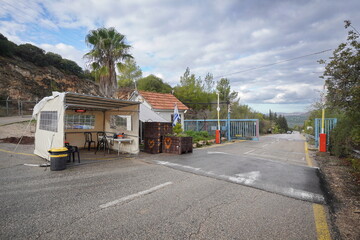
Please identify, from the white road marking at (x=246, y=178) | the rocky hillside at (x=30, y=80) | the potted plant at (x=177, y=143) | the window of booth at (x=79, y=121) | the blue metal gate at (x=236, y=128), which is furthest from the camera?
the rocky hillside at (x=30, y=80)

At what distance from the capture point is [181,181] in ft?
18.1

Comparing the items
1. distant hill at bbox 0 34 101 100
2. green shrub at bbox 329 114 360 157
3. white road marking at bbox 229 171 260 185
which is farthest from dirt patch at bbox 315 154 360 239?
distant hill at bbox 0 34 101 100

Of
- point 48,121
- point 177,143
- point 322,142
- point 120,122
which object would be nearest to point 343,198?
point 177,143

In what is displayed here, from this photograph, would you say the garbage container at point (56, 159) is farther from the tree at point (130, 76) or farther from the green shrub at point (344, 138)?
the tree at point (130, 76)

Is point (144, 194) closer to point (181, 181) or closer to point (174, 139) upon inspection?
point (181, 181)

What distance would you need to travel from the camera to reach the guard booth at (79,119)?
7.44m

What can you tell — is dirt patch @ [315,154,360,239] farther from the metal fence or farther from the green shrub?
the metal fence

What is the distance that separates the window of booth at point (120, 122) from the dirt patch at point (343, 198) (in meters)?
8.21

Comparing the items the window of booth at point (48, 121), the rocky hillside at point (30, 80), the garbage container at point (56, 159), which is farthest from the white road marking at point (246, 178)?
the rocky hillside at point (30, 80)

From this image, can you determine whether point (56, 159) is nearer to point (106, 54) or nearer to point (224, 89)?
point (106, 54)

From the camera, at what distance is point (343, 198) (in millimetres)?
4543

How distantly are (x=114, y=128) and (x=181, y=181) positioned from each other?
680 centimetres

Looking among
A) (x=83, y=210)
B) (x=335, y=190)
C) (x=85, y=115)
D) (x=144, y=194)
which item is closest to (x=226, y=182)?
(x=144, y=194)

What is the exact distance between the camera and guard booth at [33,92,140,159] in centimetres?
744
